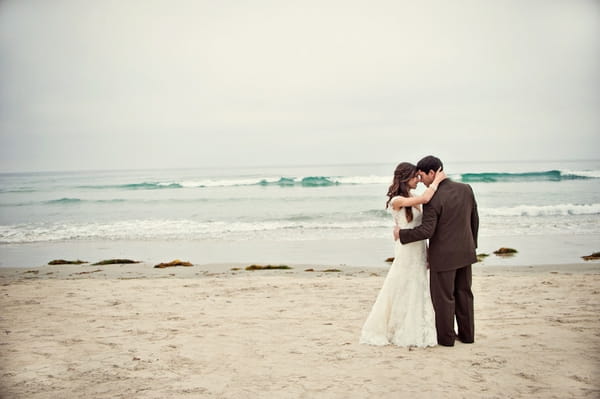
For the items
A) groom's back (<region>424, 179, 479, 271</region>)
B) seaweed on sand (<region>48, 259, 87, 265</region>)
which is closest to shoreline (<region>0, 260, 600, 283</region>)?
seaweed on sand (<region>48, 259, 87, 265</region>)

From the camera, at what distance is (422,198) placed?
4.32 m

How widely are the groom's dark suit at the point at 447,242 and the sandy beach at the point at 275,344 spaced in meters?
0.41

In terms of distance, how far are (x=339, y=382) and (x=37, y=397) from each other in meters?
2.49

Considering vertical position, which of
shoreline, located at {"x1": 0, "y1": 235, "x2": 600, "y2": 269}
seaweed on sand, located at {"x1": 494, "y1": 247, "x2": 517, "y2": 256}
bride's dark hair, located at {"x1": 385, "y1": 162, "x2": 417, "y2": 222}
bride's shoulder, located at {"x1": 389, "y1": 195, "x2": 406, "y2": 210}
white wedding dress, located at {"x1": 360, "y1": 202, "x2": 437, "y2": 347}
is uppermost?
bride's dark hair, located at {"x1": 385, "y1": 162, "x2": 417, "y2": 222}

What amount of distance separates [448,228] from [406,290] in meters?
0.78

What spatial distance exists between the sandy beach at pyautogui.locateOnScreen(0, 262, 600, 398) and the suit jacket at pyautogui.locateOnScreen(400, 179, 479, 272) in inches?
37.0

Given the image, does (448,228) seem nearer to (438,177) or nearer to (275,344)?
(438,177)

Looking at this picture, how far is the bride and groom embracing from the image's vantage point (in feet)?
14.4

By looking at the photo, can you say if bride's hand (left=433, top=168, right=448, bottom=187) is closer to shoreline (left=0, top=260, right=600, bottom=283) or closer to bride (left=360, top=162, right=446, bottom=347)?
bride (left=360, top=162, right=446, bottom=347)

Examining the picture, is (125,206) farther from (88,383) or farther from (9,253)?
(88,383)

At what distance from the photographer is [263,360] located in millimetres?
4305

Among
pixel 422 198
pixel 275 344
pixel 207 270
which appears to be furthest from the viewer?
pixel 207 270

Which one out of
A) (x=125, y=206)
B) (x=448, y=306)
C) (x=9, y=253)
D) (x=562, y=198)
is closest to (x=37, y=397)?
(x=448, y=306)

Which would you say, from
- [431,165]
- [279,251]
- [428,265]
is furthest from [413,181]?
[279,251]
